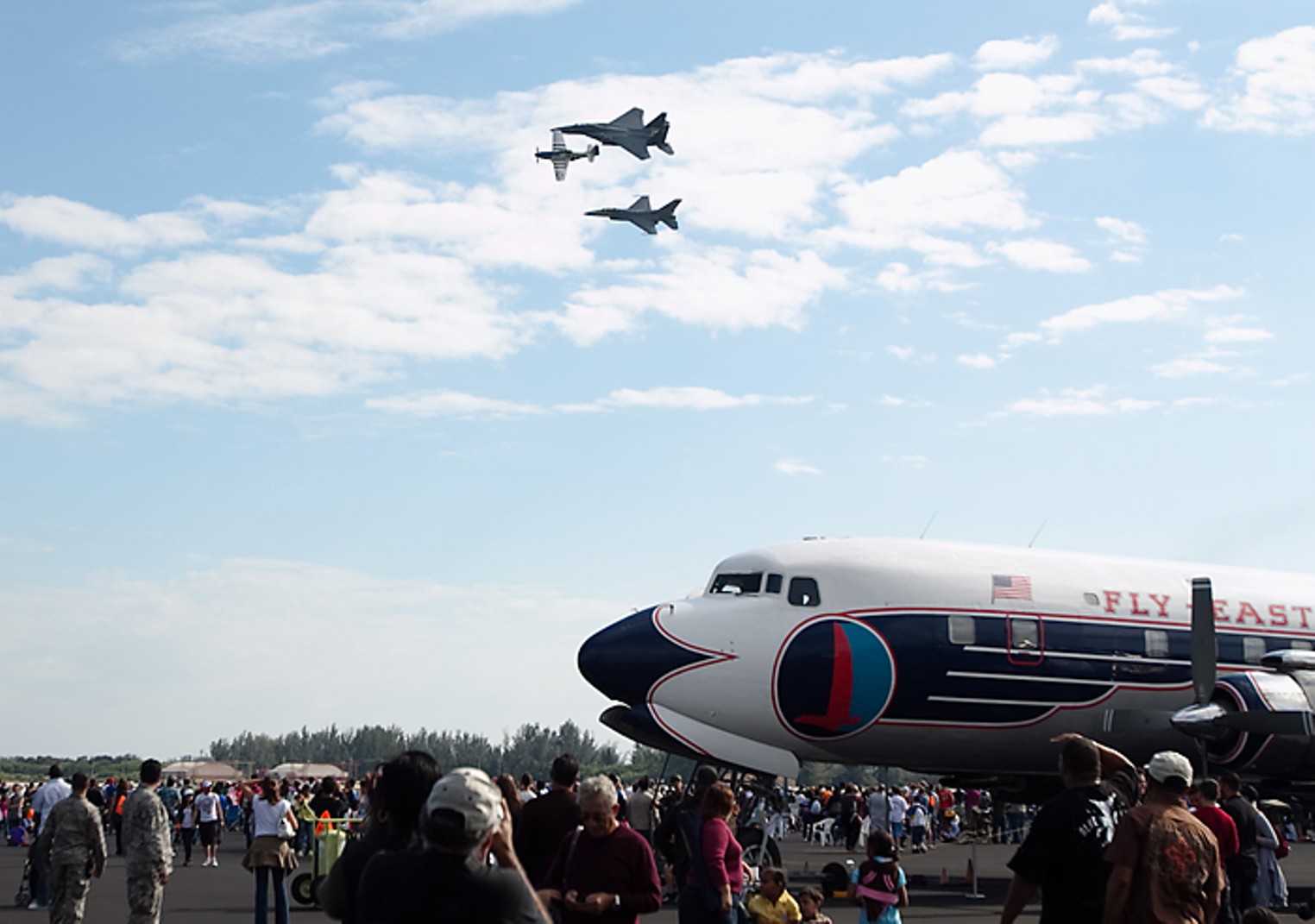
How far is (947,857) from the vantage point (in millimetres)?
33062

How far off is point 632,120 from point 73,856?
38263 mm

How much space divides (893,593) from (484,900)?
1698 centimetres

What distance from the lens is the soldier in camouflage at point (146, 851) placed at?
12094 mm

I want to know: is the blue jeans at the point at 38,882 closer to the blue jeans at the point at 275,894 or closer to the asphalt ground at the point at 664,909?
the asphalt ground at the point at 664,909

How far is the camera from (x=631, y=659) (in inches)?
805

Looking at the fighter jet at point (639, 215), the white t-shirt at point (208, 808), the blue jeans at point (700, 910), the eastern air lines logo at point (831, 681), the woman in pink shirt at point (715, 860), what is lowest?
the white t-shirt at point (208, 808)

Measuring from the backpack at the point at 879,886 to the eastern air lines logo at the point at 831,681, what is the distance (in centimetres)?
853

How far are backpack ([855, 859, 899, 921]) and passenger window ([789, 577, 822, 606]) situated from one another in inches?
364

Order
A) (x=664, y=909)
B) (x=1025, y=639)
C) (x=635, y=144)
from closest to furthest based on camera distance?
1. (x=664, y=909)
2. (x=1025, y=639)
3. (x=635, y=144)

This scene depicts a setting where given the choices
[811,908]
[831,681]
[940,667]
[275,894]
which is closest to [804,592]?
[831,681]

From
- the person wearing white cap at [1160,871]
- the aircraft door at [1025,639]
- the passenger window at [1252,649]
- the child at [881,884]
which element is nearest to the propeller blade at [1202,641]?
the aircraft door at [1025,639]

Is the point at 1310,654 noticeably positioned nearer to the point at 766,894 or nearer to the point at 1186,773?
the point at 766,894

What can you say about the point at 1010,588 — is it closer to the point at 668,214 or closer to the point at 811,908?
the point at 811,908

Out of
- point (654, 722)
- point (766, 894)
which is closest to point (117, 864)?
point (654, 722)
